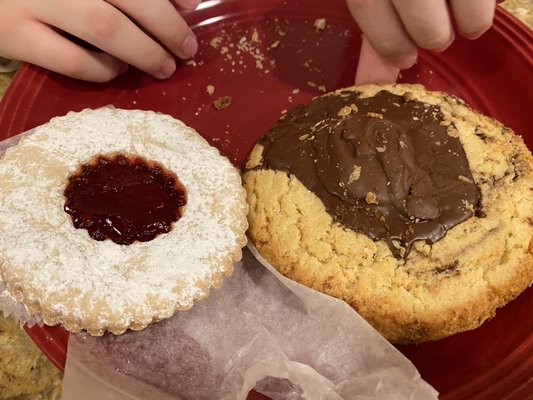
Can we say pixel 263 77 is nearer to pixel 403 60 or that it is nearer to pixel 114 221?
pixel 403 60

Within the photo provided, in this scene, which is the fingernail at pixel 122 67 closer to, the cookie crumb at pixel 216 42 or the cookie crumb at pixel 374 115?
the cookie crumb at pixel 216 42

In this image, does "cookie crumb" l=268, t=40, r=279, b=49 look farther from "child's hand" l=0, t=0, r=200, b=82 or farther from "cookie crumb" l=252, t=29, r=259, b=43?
"child's hand" l=0, t=0, r=200, b=82

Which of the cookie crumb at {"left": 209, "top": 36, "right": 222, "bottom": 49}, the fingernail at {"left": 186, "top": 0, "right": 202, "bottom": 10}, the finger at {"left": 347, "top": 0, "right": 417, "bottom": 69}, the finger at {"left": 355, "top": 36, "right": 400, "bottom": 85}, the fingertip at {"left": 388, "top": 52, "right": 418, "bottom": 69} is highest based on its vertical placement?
the finger at {"left": 347, "top": 0, "right": 417, "bottom": 69}

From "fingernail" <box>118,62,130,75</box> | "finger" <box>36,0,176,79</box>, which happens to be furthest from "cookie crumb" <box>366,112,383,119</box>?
"fingernail" <box>118,62,130,75</box>

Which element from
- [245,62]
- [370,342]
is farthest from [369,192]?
[245,62]

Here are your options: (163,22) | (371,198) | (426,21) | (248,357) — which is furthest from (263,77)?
(248,357)

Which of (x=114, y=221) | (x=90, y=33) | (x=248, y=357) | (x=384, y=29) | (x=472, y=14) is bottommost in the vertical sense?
(x=248, y=357)

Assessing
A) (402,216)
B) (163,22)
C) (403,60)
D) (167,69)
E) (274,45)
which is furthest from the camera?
(274,45)

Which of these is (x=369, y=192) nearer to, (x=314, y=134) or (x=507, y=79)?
(x=314, y=134)
